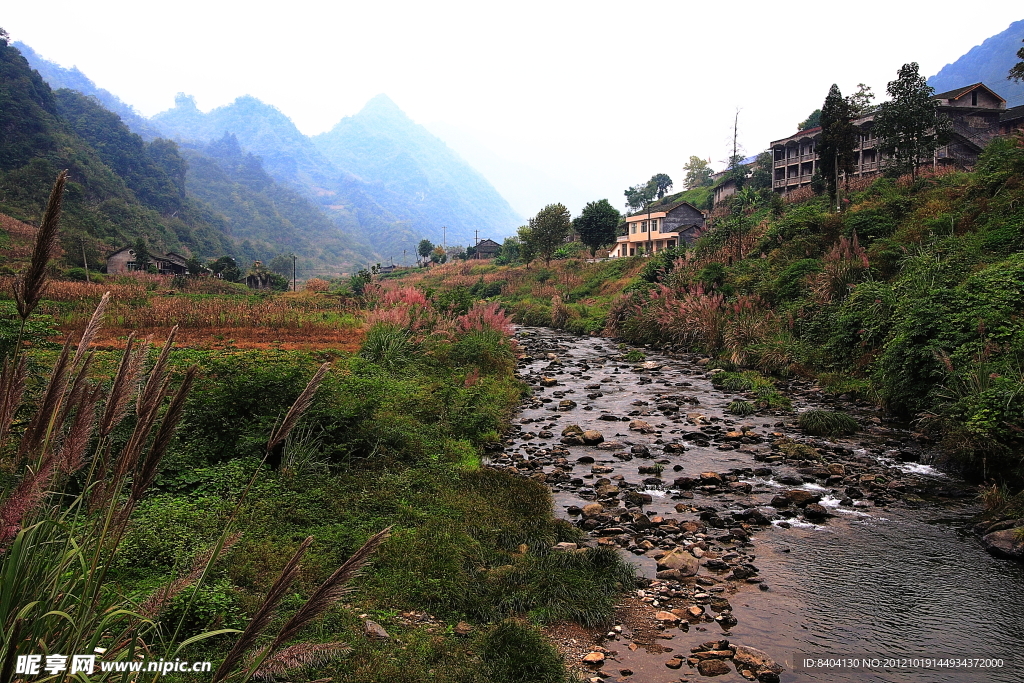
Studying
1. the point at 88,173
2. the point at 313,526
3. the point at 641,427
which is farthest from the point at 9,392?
the point at 88,173

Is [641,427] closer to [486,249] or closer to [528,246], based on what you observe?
[528,246]

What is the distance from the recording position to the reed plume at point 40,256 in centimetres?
174

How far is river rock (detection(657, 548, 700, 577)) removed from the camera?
6.45m

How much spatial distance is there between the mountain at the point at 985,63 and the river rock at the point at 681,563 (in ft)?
669

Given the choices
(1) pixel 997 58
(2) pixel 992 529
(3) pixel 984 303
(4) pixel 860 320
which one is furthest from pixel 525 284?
(1) pixel 997 58

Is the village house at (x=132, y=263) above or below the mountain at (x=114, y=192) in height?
below

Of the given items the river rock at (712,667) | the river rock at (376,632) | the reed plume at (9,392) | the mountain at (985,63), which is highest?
the mountain at (985,63)

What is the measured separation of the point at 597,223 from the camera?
64062mm

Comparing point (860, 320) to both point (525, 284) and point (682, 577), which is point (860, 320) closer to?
point (682, 577)

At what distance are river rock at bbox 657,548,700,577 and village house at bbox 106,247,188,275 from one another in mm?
53693

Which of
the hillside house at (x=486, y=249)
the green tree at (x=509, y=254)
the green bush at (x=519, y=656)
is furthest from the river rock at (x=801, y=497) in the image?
the hillside house at (x=486, y=249)

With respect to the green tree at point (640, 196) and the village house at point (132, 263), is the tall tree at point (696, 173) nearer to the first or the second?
the green tree at point (640, 196)

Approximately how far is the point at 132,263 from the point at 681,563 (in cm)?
5794

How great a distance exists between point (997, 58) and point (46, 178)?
23195cm
